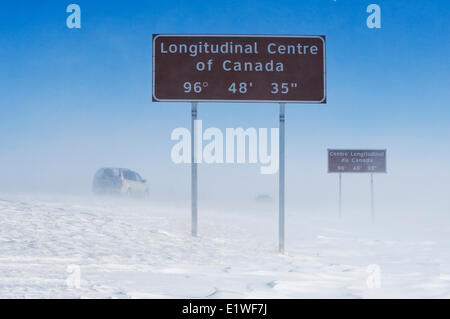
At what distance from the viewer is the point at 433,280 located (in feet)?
25.6

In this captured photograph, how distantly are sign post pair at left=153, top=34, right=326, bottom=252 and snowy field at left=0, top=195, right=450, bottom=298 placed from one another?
2.00 metres

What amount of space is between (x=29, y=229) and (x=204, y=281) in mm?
5500

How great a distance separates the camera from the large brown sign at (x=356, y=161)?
30.5m

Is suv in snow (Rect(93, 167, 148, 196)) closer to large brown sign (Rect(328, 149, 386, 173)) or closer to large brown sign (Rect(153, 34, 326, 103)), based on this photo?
large brown sign (Rect(328, 149, 386, 173))

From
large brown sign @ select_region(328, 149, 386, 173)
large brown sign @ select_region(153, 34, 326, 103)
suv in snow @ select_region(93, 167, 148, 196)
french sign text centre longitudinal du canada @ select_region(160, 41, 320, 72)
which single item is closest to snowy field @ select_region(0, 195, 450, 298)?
large brown sign @ select_region(153, 34, 326, 103)

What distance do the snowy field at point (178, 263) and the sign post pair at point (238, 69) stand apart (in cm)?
200

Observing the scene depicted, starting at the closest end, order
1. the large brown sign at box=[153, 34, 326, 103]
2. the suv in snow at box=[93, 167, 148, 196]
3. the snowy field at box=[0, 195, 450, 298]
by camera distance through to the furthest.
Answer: the snowy field at box=[0, 195, 450, 298], the large brown sign at box=[153, 34, 326, 103], the suv in snow at box=[93, 167, 148, 196]

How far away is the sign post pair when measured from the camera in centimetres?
1191

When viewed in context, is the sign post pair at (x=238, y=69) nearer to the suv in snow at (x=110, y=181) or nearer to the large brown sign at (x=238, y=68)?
the large brown sign at (x=238, y=68)

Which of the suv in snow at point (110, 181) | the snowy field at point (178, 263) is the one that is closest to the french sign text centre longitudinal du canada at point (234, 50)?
the snowy field at point (178, 263)

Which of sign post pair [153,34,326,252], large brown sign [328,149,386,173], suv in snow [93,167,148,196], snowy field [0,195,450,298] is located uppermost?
sign post pair [153,34,326,252]

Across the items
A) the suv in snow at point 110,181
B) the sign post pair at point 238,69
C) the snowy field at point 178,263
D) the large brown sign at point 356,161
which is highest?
the sign post pair at point 238,69
